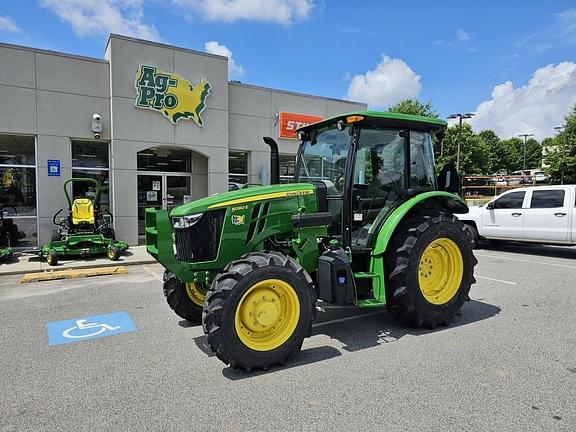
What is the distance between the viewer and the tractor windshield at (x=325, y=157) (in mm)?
4867

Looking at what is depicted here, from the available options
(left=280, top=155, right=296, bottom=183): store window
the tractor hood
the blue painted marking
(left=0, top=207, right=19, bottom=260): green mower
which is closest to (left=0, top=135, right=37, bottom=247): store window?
(left=0, top=207, right=19, bottom=260): green mower

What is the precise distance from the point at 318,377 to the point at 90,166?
1024cm

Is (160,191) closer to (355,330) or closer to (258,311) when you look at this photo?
(355,330)

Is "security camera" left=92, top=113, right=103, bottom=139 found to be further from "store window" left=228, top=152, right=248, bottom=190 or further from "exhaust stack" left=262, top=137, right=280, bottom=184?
"exhaust stack" left=262, top=137, right=280, bottom=184

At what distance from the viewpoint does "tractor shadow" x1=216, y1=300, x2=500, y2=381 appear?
4.02m

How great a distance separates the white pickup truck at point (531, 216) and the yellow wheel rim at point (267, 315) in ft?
23.0

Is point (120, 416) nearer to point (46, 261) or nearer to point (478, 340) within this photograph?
point (478, 340)

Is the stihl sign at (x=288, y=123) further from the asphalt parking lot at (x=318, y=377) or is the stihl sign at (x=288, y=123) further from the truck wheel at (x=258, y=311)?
the truck wheel at (x=258, y=311)

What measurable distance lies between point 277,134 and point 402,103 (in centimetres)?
2548

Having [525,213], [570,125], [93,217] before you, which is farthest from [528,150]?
[93,217]

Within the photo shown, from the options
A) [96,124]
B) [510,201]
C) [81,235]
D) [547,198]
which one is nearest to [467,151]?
[510,201]

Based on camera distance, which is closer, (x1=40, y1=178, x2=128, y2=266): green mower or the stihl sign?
(x1=40, y1=178, x2=128, y2=266): green mower

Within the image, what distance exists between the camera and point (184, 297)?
194 inches

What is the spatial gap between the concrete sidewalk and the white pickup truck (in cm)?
809
